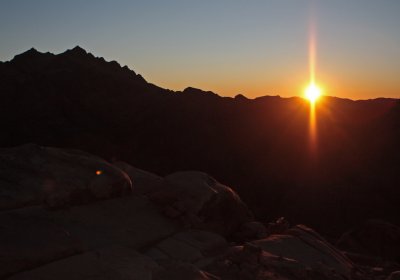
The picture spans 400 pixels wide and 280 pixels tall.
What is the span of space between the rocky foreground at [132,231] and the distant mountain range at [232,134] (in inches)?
672

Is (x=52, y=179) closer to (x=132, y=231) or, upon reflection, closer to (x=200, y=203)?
(x=132, y=231)

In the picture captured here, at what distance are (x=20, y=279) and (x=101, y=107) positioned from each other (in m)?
42.1

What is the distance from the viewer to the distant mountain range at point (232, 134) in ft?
92.4

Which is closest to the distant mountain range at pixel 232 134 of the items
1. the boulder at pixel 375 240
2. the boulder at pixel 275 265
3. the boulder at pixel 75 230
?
the boulder at pixel 375 240

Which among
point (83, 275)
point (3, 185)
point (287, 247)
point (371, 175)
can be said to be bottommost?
point (371, 175)

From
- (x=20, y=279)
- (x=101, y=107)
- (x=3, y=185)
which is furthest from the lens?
(x=101, y=107)

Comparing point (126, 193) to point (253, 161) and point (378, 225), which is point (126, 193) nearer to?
point (378, 225)

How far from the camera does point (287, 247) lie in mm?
6969

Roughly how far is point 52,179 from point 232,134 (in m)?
32.2

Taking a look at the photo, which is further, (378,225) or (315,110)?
(315,110)

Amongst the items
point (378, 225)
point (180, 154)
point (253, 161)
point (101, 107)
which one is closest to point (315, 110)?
point (253, 161)

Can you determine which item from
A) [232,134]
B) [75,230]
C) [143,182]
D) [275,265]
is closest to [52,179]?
[75,230]

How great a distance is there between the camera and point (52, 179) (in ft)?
22.2

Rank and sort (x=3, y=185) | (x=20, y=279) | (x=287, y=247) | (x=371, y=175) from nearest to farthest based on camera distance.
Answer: (x=20, y=279) → (x=3, y=185) → (x=287, y=247) → (x=371, y=175)
